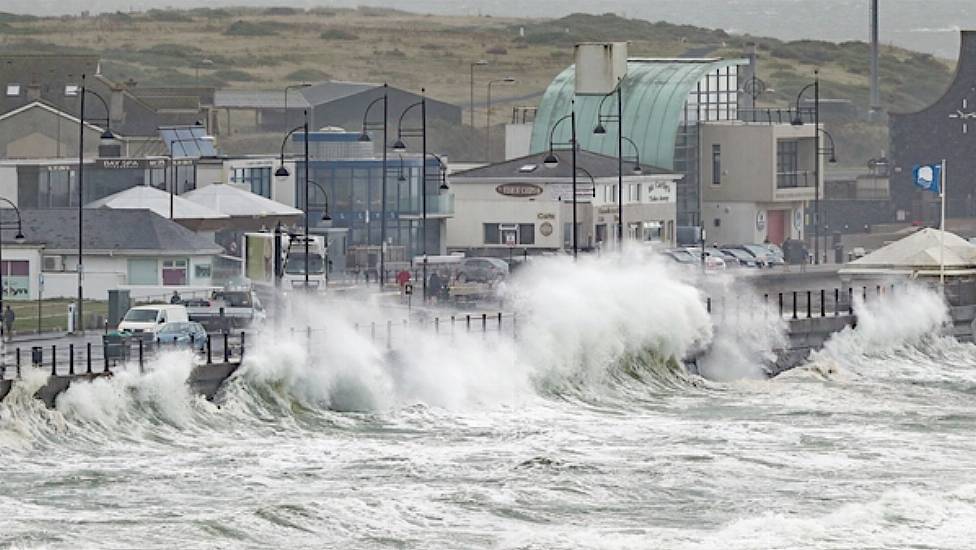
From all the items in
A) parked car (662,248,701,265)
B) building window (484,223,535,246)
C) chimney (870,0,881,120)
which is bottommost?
parked car (662,248,701,265)

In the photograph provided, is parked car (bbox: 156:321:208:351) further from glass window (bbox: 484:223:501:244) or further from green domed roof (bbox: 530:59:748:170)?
green domed roof (bbox: 530:59:748:170)

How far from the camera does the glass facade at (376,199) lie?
92.2 m

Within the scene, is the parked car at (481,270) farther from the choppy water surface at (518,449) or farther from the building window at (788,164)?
the building window at (788,164)

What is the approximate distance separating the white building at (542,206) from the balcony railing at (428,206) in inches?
107

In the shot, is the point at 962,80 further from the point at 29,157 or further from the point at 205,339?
the point at 205,339

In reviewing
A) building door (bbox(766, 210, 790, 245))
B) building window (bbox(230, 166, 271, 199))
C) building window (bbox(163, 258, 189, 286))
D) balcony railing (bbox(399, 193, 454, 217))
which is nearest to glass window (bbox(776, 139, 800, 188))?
building door (bbox(766, 210, 790, 245))

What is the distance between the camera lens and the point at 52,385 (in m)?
47.9

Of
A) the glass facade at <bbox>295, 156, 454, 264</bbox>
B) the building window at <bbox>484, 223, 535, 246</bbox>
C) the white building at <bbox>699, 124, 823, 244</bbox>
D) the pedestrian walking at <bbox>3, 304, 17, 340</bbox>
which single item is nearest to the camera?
the pedestrian walking at <bbox>3, 304, 17, 340</bbox>

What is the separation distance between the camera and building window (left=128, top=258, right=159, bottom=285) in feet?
235

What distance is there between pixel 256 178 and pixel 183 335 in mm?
36183

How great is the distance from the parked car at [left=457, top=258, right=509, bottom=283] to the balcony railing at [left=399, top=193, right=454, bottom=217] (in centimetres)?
882

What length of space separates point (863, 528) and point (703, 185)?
64.9 m

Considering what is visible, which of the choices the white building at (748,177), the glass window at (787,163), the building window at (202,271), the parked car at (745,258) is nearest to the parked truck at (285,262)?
the building window at (202,271)

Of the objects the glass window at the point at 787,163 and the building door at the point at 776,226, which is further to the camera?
the building door at the point at 776,226
